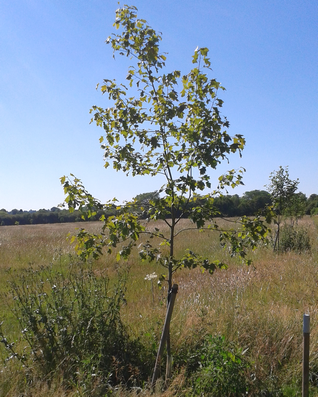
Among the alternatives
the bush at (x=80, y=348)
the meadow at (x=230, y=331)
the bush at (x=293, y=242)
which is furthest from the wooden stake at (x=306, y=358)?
the bush at (x=293, y=242)

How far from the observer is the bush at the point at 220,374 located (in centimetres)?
298

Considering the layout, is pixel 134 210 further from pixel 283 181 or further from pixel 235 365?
pixel 283 181

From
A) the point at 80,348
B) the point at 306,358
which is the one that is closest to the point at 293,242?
the point at 306,358

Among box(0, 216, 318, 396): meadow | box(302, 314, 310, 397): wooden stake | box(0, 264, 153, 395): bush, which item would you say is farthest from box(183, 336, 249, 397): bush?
box(0, 264, 153, 395): bush

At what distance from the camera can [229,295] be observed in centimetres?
550

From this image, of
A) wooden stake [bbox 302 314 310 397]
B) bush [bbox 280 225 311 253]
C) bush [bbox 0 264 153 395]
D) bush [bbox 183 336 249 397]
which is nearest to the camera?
wooden stake [bbox 302 314 310 397]

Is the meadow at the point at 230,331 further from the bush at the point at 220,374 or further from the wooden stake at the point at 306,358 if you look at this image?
the wooden stake at the point at 306,358

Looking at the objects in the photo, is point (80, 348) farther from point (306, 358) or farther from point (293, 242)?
point (293, 242)

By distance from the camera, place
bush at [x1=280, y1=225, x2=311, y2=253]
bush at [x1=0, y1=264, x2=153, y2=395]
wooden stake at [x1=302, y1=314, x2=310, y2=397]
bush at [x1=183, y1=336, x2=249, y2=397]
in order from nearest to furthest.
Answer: wooden stake at [x1=302, y1=314, x2=310, y2=397] < bush at [x1=183, y1=336, x2=249, y2=397] < bush at [x1=0, y1=264, x2=153, y2=395] < bush at [x1=280, y1=225, x2=311, y2=253]

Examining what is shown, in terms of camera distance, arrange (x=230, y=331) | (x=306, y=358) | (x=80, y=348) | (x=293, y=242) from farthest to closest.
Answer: (x=293, y=242) → (x=230, y=331) → (x=80, y=348) → (x=306, y=358)

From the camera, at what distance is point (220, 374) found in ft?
9.91

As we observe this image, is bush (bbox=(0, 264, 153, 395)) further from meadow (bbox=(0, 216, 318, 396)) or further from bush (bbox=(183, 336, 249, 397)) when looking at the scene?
bush (bbox=(183, 336, 249, 397))

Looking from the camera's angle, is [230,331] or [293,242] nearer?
[230,331]

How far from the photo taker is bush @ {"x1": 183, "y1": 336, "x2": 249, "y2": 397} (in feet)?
9.79
